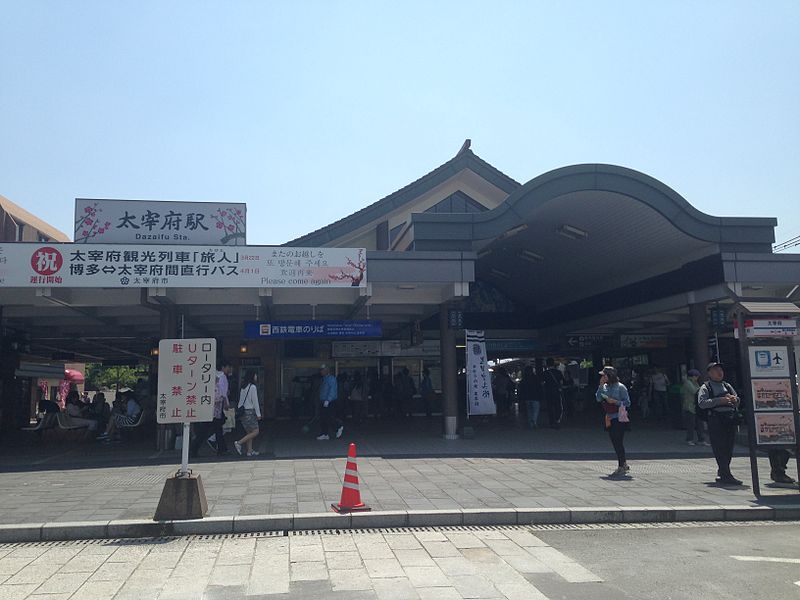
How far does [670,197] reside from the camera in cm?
1487

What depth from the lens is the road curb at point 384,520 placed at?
7.20 m


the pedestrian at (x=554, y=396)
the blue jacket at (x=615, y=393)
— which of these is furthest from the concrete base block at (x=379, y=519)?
the pedestrian at (x=554, y=396)

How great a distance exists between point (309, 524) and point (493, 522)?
216 cm

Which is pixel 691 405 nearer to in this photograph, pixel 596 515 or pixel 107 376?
pixel 596 515

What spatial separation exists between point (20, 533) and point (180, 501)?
167 centimetres

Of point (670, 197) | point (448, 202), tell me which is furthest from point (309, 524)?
point (448, 202)

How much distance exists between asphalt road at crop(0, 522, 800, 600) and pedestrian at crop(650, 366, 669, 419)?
14.1 meters

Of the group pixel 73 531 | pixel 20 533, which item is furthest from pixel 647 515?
pixel 20 533

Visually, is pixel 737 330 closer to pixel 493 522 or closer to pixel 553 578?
pixel 493 522

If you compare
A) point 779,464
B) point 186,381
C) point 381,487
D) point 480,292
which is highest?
point 480,292

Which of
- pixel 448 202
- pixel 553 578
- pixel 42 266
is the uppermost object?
pixel 448 202

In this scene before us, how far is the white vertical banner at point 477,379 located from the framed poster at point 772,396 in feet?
23.4

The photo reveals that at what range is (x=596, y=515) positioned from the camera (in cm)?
791

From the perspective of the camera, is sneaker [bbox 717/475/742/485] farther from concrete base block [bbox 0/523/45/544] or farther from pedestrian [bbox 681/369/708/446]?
concrete base block [bbox 0/523/45/544]
